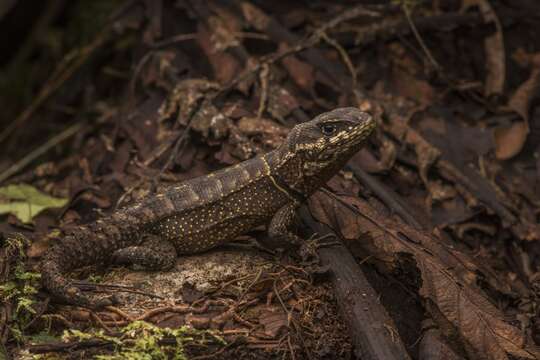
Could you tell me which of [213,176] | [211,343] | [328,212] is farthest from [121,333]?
[328,212]

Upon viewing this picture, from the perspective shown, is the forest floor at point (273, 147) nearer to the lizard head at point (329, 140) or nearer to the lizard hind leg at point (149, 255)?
the lizard hind leg at point (149, 255)

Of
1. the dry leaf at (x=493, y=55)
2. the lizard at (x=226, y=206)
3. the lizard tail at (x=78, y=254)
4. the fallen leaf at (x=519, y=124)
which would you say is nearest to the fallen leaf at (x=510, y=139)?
the fallen leaf at (x=519, y=124)

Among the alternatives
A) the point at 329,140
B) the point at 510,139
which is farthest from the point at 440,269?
the point at 510,139

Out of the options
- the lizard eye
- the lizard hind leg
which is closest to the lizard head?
the lizard eye

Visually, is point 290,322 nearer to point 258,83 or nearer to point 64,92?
point 258,83

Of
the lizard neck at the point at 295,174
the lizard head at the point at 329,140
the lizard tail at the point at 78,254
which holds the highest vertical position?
the lizard head at the point at 329,140

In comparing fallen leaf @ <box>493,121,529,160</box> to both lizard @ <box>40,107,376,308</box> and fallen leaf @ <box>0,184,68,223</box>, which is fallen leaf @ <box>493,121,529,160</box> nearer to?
lizard @ <box>40,107,376,308</box>
